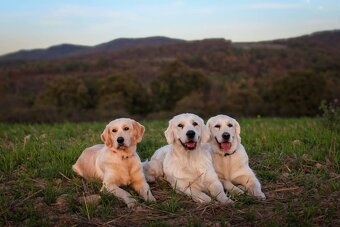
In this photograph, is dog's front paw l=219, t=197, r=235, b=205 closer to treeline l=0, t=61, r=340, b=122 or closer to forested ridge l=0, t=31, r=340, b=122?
forested ridge l=0, t=31, r=340, b=122

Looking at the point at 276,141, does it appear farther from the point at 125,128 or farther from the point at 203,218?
the point at 203,218

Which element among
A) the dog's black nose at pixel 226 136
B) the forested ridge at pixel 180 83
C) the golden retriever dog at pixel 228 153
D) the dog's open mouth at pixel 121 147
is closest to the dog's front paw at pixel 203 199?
the golden retriever dog at pixel 228 153

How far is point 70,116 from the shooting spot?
31.9 metres

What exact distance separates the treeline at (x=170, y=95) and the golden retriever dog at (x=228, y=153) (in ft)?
82.6

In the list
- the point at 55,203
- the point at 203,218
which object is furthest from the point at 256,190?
the point at 55,203

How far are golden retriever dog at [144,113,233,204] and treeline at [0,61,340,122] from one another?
2522 cm

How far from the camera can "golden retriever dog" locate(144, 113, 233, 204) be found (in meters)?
5.55

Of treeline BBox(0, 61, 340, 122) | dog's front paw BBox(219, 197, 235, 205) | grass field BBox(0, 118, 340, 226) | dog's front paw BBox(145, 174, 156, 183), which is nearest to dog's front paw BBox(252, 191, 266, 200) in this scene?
grass field BBox(0, 118, 340, 226)

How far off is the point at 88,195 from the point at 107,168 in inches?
22.0

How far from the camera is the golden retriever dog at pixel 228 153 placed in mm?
5838

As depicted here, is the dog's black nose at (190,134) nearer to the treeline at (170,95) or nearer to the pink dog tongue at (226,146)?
the pink dog tongue at (226,146)

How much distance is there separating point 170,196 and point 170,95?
43402 millimetres

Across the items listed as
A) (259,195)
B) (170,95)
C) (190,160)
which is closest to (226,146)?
(190,160)

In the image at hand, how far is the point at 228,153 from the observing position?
236 inches
